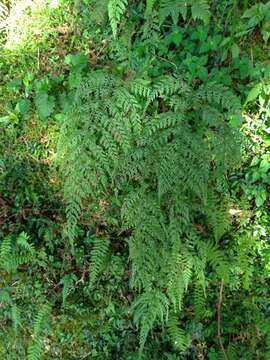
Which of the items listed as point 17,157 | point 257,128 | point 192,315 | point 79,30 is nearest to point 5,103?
point 17,157

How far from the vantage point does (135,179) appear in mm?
3793

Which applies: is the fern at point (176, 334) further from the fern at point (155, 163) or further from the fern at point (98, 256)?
the fern at point (98, 256)

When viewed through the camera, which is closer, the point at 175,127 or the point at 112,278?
the point at 175,127

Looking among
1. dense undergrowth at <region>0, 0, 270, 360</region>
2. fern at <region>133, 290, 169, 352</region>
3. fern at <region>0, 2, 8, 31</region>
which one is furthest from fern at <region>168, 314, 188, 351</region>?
fern at <region>0, 2, 8, 31</region>

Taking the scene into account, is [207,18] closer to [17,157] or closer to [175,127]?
[175,127]

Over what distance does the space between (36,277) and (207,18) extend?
2406 millimetres

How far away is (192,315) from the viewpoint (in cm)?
400

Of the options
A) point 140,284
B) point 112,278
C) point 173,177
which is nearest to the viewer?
point 173,177

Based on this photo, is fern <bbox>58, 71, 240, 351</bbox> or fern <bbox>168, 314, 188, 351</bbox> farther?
fern <bbox>168, 314, 188, 351</bbox>

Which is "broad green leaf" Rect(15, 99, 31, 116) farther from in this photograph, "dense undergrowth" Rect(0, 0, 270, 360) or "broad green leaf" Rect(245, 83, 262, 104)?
"broad green leaf" Rect(245, 83, 262, 104)

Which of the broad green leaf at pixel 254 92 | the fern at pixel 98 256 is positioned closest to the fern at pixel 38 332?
the fern at pixel 98 256

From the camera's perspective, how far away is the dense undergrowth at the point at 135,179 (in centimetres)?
361

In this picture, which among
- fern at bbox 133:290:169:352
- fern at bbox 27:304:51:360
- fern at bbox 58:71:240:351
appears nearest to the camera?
fern at bbox 58:71:240:351

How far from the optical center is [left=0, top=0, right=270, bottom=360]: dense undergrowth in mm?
3607
